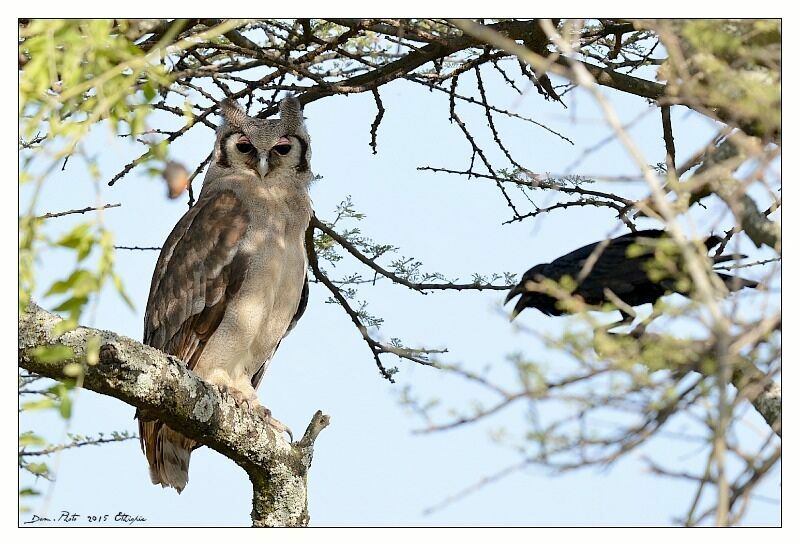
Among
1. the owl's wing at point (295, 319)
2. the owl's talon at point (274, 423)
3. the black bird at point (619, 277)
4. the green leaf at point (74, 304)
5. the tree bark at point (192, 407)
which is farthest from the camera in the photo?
the owl's wing at point (295, 319)

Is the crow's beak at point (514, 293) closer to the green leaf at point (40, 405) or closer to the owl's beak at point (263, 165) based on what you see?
A: the green leaf at point (40, 405)

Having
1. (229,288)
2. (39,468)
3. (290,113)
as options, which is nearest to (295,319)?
(229,288)

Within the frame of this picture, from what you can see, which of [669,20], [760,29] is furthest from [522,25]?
[760,29]

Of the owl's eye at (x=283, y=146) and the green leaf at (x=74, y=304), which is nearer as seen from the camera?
the green leaf at (x=74, y=304)

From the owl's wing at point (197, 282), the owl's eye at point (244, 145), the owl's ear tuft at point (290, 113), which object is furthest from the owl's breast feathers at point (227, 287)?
the owl's ear tuft at point (290, 113)

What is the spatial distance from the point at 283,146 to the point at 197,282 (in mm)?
768

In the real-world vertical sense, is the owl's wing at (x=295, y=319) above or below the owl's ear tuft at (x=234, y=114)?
below

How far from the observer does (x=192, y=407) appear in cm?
266

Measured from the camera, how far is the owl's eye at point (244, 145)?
3.86 m

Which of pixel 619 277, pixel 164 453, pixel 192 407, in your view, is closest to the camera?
pixel 619 277

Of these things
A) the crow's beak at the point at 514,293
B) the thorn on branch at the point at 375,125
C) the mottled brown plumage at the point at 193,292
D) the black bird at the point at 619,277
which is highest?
the thorn on branch at the point at 375,125

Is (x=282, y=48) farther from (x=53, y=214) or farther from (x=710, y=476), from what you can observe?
(x=710, y=476)

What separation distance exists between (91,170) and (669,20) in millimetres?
1392

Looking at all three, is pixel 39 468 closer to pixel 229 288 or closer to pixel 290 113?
pixel 229 288
